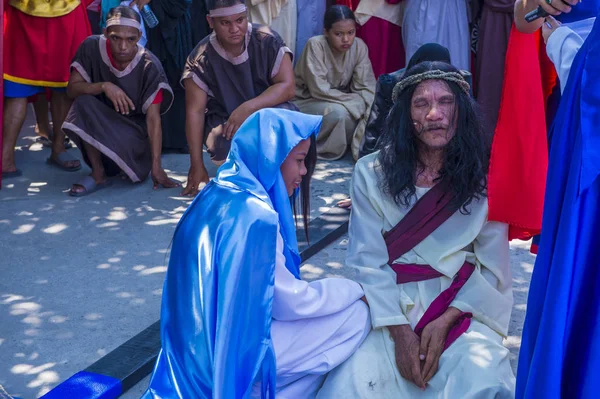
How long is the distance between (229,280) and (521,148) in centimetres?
128

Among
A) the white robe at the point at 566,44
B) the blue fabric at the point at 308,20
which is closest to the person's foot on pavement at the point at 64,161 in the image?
the blue fabric at the point at 308,20

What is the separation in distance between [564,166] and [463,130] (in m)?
0.93

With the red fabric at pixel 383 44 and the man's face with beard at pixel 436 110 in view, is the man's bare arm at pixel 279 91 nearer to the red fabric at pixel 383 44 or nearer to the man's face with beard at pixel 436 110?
the red fabric at pixel 383 44

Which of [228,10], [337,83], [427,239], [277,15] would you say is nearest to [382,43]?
[337,83]

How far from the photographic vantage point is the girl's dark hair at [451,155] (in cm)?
347

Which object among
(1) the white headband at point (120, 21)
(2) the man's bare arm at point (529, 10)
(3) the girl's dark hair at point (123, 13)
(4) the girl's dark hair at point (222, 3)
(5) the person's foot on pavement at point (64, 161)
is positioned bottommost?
(5) the person's foot on pavement at point (64, 161)

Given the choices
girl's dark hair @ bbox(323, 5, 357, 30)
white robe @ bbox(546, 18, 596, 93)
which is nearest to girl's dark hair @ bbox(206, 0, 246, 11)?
girl's dark hair @ bbox(323, 5, 357, 30)

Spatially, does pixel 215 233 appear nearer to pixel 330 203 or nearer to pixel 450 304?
pixel 450 304

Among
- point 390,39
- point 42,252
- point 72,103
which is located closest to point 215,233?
point 42,252

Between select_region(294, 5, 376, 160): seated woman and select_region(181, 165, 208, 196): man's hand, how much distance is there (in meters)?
1.42

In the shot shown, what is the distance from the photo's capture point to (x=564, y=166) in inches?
103

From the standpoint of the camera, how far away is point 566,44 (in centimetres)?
280

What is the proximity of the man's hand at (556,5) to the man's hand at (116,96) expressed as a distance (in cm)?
419

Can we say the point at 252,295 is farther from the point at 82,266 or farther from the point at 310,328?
the point at 82,266
